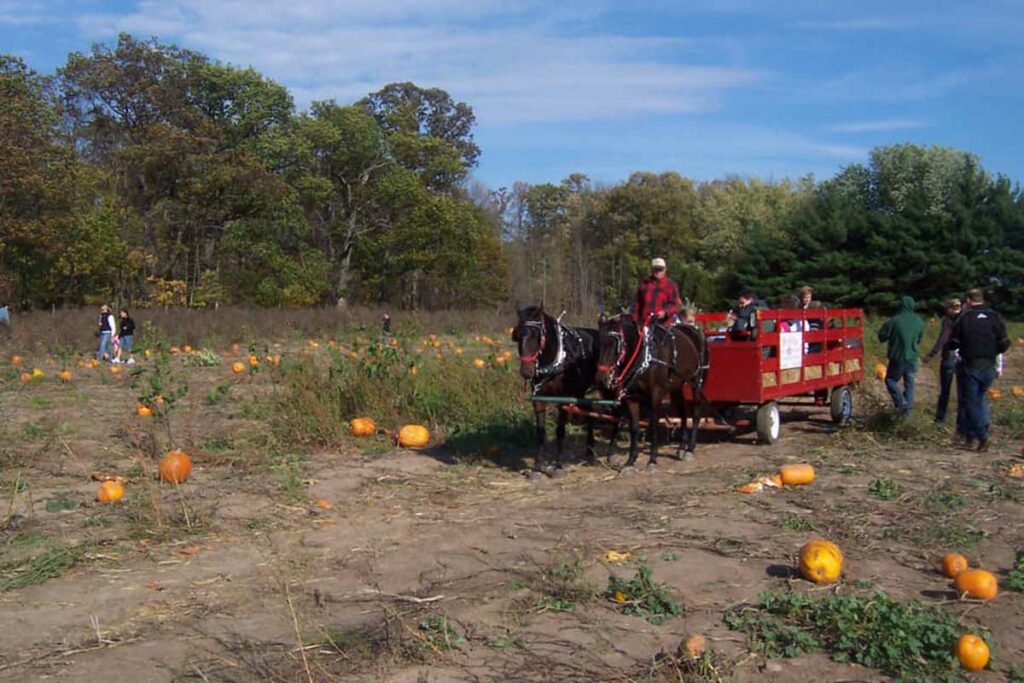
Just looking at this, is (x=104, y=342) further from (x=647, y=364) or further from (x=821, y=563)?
(x=821, y=563)

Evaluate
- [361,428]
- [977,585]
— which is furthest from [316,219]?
[977,585]

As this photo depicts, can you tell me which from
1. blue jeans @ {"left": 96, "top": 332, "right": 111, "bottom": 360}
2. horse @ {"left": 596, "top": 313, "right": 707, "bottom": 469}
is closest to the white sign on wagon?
horse @ {"left": 596, "top": 313, "right": 707, "bottom": 469}

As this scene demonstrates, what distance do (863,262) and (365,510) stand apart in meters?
40.4

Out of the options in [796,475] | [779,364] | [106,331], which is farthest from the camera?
[106,331]

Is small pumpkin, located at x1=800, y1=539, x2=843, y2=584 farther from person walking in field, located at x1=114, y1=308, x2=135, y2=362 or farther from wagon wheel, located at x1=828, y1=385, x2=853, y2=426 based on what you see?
person walking in field, located at x1=114, y1=308, x2=135, y2=362

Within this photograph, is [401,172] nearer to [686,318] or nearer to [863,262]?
[863,262]

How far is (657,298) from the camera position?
11.6m

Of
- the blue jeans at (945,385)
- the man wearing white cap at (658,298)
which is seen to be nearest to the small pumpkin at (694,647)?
the man wearing white cap at (658,298)

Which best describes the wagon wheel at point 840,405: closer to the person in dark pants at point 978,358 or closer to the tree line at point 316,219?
the person in dark pants at point 978,358

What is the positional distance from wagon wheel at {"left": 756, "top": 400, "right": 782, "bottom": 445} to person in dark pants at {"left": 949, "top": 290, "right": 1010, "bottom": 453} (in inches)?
90.3

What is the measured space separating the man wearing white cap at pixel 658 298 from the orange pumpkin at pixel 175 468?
210 inches

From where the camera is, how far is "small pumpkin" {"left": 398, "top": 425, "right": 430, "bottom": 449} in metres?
12.2

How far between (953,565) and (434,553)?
148 inches

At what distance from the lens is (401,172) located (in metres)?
49.5
